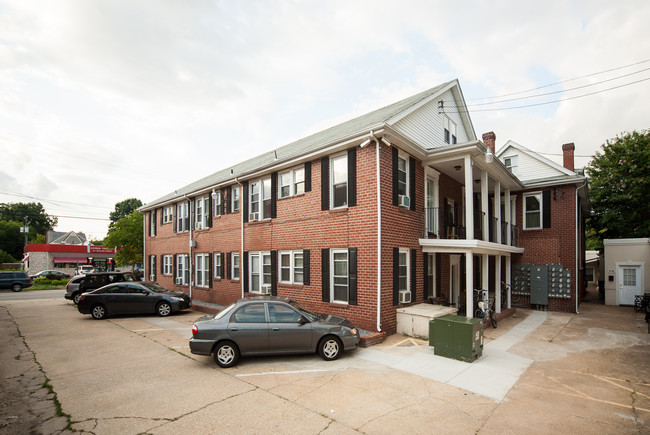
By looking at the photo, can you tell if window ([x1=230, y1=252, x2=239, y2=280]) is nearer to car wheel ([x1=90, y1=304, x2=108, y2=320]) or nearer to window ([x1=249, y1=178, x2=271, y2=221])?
window ([x1=249, y1=178, x2=271, y2=221])

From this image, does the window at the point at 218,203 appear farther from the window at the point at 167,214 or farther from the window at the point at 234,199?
the window at the point at 167,214

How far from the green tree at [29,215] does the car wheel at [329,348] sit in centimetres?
9943

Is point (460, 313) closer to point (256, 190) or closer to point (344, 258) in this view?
point (344, 258)

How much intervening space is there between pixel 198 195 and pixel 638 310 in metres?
23.5

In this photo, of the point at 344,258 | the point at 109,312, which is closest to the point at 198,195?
the point at 109,312

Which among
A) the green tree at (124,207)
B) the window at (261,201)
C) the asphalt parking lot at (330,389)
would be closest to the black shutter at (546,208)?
the asphalt parking lot at (330,389)

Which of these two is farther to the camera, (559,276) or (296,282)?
(559,276)

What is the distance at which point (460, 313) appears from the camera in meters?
13.0

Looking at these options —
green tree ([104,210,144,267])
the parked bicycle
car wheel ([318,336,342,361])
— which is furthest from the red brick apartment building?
green tree ([104,210,144,267])

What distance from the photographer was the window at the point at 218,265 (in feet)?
56.2

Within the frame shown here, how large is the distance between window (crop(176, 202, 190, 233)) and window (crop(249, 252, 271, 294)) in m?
7.72

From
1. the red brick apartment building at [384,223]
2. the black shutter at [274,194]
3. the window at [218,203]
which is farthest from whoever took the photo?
the window at [218,203]

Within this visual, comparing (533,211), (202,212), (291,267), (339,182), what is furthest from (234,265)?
(533,211)

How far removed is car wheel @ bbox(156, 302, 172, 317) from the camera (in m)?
14.9
